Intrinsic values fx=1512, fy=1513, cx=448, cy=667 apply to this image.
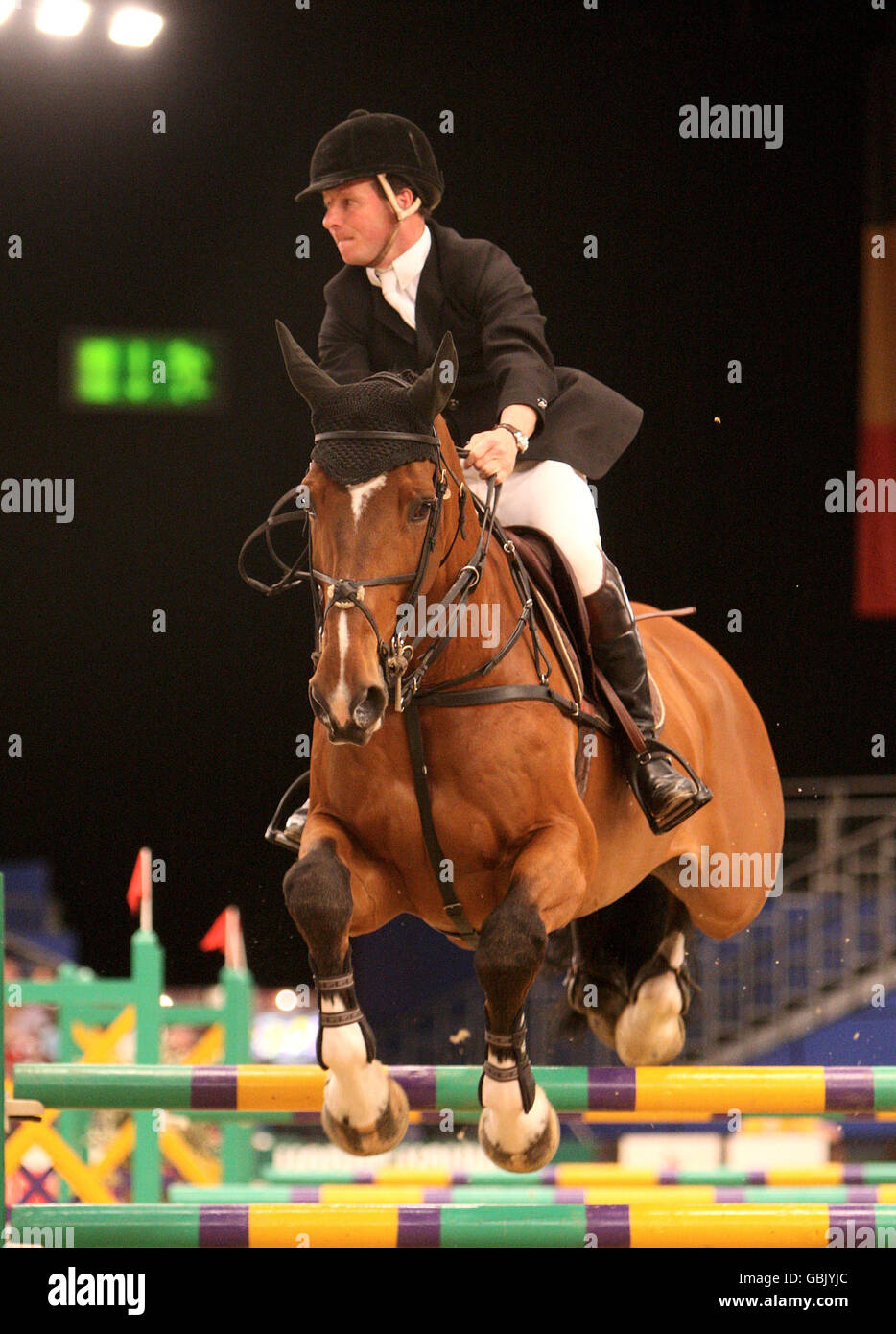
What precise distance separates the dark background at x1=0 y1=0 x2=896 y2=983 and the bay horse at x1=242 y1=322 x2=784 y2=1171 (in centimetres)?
205

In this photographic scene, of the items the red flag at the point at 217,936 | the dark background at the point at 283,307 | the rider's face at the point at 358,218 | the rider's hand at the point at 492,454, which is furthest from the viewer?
the dark background at the point at 283,307

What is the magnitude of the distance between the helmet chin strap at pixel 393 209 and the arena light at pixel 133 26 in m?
2.06

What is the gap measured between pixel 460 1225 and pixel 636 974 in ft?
2.95

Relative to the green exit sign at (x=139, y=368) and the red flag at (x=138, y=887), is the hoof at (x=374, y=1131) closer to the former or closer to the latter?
the red flag at (x=138, y=887)

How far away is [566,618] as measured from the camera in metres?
2.83

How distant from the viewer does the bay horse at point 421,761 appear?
86.8 inches

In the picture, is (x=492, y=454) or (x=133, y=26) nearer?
(x=492, y=454)

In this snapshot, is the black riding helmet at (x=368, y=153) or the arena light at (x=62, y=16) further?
the arena light at (x=62, y=16)

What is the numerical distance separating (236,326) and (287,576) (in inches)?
98.3

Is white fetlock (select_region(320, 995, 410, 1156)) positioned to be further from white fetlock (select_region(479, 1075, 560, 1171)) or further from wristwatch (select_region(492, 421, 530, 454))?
wristwatch (select_region(492, 421, 530, 454))

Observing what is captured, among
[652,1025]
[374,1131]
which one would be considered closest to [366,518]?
[374,1131]

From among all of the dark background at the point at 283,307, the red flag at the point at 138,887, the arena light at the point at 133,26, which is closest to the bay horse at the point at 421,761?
the red flag at the point at 138,887

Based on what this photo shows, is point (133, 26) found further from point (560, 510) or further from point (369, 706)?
point (369, 706)

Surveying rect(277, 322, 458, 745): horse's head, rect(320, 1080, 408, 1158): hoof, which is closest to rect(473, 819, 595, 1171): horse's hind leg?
rect(320, 1080, 408, 1158): hoof
